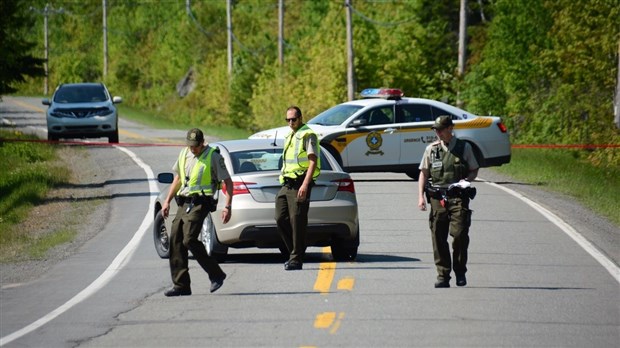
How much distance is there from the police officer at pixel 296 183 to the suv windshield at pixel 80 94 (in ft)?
80.5

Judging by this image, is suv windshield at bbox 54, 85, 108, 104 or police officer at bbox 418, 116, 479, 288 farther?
suv windshield at bbox 54, 85, 108, 104

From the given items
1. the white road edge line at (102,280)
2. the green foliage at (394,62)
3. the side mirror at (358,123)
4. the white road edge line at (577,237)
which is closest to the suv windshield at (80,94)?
the green foliage at (394,62)

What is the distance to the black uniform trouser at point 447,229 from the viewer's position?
13.5 m

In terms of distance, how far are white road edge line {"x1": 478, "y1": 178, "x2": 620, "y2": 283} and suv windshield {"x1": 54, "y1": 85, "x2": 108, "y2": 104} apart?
16585 millimetres

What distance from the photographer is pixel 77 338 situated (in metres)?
10.7

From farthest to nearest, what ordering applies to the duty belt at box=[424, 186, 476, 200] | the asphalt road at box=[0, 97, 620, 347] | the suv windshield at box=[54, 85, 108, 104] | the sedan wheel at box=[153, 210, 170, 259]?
the suv windshield at box=[54, 85, 108, 104] → the sedan wheel at box=[153, 210, 170, 259] → the duty belt at box=[424, 186, 476, 200] → the asphalt road at box=[0, 97, 620, 347]

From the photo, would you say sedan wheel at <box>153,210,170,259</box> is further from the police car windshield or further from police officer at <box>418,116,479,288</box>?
the police car windshield

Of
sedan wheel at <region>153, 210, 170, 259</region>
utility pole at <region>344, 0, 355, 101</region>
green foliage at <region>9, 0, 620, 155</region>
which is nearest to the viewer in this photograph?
sedan wheel at <region>153, 210, 170, 259</region>

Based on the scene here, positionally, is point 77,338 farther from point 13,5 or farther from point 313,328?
point 13,5

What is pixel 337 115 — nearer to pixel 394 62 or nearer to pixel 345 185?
pixel 345 185

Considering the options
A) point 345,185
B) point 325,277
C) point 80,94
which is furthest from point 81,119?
point 325,277

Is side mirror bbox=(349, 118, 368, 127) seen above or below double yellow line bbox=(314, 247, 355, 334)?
above

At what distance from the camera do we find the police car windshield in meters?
26.4

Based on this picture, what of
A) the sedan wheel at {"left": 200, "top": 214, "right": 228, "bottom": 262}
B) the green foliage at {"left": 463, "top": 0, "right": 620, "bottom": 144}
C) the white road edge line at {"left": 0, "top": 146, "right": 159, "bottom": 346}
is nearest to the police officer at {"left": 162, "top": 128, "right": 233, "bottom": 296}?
the white road edge line at {"left": 0, "top": 146, "right": 159, "bottom": 346}
